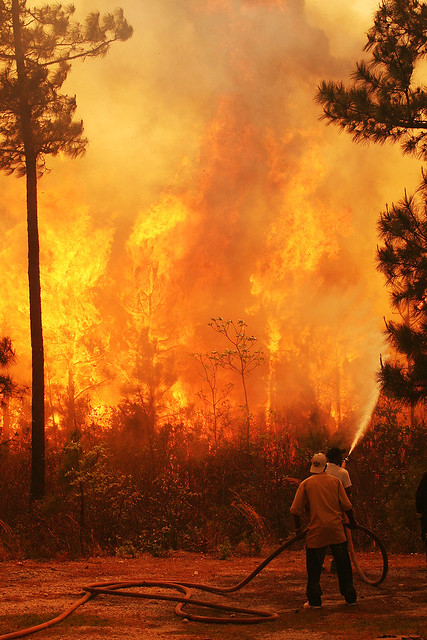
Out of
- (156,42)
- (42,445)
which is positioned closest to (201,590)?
(42,445)

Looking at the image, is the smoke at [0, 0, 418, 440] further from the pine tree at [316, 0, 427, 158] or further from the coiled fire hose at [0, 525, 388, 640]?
the coiled fire hose at [0, 525, 388, 640]

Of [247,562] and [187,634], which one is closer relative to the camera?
[187,634]

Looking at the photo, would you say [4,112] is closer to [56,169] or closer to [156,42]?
[56,169]

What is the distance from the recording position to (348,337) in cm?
3456

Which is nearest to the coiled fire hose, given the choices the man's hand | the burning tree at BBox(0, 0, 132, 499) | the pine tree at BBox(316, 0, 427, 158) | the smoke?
the man's hand

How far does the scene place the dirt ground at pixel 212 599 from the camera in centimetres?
862

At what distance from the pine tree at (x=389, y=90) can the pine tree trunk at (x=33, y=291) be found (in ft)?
29.9

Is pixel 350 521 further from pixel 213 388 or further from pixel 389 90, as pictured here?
pixel 213 388

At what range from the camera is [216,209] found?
1515 inches

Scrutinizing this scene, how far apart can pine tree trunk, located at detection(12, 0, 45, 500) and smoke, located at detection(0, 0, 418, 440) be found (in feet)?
41.3

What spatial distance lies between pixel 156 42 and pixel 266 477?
28627 mm

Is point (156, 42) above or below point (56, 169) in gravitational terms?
above

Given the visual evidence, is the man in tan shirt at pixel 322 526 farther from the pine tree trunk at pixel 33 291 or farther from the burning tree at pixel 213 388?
the burning tree at pixel 213 388

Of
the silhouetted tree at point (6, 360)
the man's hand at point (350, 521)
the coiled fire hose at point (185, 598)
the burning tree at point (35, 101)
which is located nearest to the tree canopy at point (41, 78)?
the burning tree at point (35, 101)
